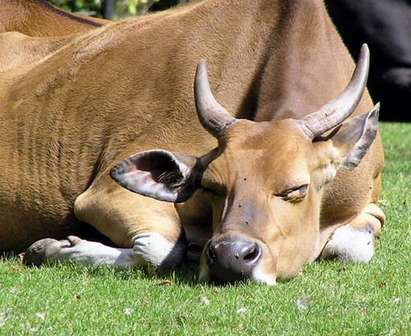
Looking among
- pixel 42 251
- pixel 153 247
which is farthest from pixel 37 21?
pixel 153 247

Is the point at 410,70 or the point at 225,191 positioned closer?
the point at 225,191

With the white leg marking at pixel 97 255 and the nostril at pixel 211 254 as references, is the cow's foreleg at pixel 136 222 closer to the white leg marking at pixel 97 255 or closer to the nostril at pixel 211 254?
the white leg marking at pixel 97 255

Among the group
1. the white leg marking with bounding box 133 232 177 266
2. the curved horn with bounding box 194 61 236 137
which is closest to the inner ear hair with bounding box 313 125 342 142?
the curved horn with bounding box 194 61 236 137

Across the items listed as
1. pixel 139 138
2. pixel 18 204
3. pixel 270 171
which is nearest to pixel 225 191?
pixel 270 171

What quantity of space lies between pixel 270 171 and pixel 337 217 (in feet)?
3.53

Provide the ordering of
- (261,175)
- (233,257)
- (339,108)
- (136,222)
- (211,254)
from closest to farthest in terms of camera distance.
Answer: (233,257)
(211,254)
(261,175)
(339,108)
(136,222)

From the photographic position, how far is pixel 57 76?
9117 mm

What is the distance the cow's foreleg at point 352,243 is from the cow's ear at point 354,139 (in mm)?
497

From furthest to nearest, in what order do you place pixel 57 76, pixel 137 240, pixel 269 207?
1. pixel 57 76
2. pixel 137 240
3. pixel 269 207

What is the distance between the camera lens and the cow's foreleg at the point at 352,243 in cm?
792

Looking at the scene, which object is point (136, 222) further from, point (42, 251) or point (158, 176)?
point (42, 251)

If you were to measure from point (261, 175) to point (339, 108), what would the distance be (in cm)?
69

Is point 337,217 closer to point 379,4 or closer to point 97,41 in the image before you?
point 97,41

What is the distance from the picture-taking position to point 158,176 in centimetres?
761
